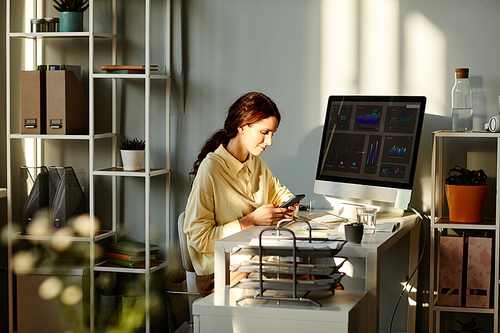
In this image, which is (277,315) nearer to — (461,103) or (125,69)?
(461,103)

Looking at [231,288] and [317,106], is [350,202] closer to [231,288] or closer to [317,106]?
[317,106]

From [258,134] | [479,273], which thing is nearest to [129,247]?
[258,134]

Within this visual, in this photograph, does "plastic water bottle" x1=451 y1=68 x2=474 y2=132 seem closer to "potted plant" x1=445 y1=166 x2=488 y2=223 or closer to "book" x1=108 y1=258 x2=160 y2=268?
"potted plant" x1=445 y1=166 x2=488 y2=223

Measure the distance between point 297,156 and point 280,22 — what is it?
750 millimetres

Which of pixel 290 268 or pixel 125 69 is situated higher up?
pixel 125 69

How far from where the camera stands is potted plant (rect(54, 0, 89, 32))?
10.1ft

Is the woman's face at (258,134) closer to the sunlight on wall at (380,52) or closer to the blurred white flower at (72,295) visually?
the sunlight on wall at (380,52)

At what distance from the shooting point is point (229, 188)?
7.82 ft

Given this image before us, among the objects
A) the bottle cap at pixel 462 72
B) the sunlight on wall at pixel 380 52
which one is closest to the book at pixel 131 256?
the sunlight on wall at pixel 380 52

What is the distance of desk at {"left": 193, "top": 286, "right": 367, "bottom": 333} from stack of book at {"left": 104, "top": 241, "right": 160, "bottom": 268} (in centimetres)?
144

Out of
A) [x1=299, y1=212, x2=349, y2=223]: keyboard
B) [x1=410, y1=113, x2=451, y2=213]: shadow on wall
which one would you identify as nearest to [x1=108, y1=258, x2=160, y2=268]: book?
[x1=299, y1=212, x2=349, y2=223]: keyboard

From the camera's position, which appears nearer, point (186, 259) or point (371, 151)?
point (186, 259)

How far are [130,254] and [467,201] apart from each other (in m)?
1.77

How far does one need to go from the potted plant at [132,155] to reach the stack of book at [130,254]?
17.3 inches
